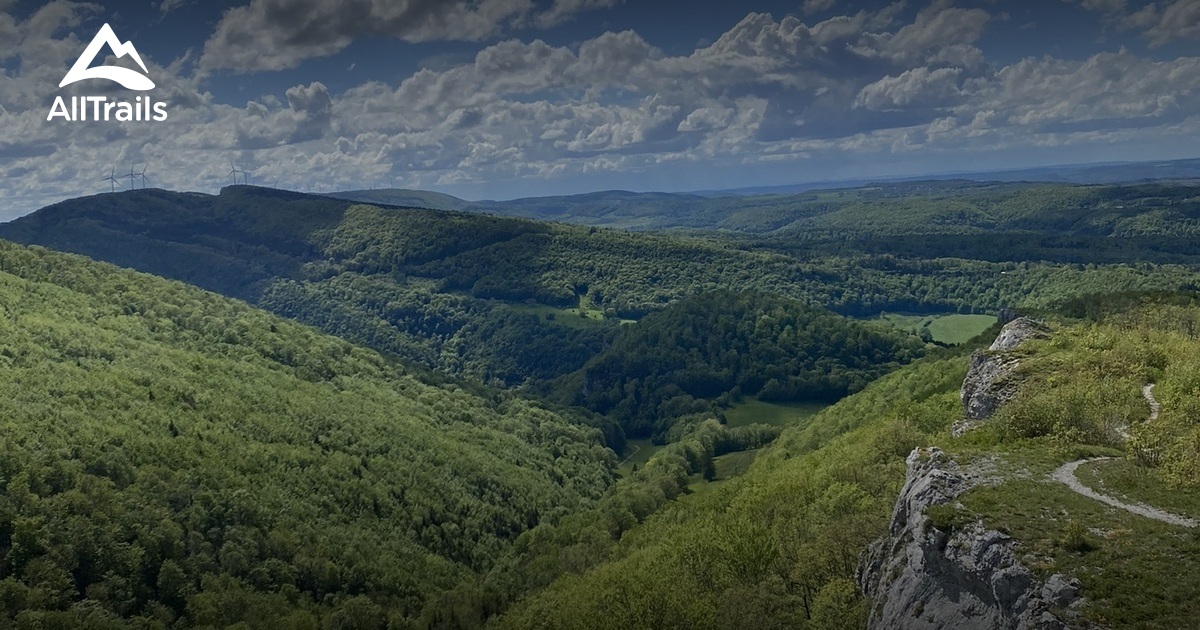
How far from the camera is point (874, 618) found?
146 ft

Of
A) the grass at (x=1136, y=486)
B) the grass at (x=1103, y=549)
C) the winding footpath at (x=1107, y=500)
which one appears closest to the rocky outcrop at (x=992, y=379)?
the winding footpath at (x=1107, y=500)

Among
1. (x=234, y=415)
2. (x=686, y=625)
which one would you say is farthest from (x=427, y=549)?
(x=686, y=625)

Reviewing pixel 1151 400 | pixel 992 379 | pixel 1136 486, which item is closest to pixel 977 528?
pixel 1136 486

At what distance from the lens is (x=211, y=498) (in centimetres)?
13562

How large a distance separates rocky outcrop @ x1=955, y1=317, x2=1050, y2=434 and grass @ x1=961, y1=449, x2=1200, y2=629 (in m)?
23.0

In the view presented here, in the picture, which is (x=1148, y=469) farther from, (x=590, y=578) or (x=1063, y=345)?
(x=590, y=578)

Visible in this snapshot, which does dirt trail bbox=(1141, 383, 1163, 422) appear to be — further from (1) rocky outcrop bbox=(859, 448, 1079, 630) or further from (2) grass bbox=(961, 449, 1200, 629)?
→ (1) rocky outcrop bbox=(859, 448, 1079, 630)

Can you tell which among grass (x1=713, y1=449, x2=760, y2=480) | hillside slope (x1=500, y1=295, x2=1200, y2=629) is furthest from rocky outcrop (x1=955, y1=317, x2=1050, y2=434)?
grass (x1=713, y1=449, x2=760, y2=480)

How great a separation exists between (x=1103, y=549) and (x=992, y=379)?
3687cm

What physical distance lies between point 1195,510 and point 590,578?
5920 centimetres

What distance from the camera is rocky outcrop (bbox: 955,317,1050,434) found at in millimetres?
66200

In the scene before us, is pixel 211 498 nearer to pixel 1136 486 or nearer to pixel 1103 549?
pixel 1136 486

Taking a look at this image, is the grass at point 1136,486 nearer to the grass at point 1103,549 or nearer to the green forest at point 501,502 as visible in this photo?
the green forest at point 501,502

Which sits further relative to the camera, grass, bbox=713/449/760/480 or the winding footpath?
grass, bbox=713/449/760/480
